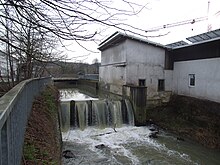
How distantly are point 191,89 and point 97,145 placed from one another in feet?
25.4

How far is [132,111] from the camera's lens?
12.8 metres

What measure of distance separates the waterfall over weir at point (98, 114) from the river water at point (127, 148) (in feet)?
0.67

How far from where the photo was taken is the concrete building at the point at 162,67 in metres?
12.6

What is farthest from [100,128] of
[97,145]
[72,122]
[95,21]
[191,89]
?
[95,21]

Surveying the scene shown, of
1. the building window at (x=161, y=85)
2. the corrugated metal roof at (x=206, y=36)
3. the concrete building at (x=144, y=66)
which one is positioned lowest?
the building window at (x=161, y=85)

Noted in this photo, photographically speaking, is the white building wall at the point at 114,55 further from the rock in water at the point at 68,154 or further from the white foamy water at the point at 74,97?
the rock in water at the point at 68,154

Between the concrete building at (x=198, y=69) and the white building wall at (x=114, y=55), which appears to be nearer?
the concrete building at (x=198, y=69)

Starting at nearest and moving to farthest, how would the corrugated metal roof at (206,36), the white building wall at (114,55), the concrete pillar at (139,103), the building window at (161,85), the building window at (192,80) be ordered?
the corrugated metal roof at (206,36)
the concrete pillar at (139,103)
the building window at (192,80)
the white building wall at (114,55)
the building window at (161,85)

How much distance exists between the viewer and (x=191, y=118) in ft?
37.9

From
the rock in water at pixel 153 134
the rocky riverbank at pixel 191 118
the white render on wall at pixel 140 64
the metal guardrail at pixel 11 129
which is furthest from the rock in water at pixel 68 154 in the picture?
the white render on wall at pixel 140 64

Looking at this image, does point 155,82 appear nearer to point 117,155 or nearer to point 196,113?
point 196,113

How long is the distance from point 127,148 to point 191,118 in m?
4.76

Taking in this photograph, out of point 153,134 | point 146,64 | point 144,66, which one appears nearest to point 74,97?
point 144,66

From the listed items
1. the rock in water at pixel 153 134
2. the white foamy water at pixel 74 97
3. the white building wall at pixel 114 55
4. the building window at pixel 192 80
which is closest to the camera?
the rock in water at pixel 153 134
